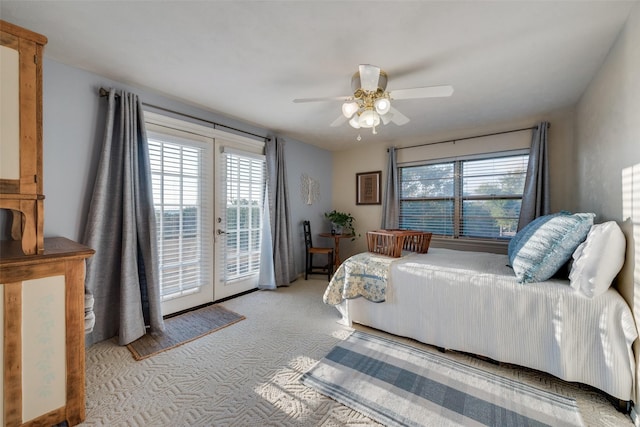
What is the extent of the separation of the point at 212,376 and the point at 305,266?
106 inches

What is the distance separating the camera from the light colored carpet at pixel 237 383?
57.4 inches

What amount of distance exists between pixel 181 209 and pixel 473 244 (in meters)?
3.86

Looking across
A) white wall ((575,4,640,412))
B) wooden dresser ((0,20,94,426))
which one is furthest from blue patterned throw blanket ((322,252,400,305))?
wooden dresser ((0,20,94,426))

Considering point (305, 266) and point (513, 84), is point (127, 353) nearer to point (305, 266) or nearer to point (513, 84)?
point (305, 266)

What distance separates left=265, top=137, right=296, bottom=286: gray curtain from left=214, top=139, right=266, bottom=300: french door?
0.14 m

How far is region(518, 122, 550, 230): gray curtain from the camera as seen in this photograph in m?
3.06

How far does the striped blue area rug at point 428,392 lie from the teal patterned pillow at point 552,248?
74 cm

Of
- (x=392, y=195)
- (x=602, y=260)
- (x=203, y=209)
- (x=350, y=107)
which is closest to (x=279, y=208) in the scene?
(x=203, y=209)

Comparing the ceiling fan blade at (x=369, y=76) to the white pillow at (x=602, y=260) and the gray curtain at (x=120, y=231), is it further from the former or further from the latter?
the gray curtain at (x=120, y=231)

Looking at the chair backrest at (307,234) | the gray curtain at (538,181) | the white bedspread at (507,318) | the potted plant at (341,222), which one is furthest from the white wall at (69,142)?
the gray curtain at (538,181)

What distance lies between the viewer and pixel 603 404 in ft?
5.05

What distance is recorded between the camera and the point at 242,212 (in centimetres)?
344

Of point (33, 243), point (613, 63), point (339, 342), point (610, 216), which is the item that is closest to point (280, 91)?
point (33, 243)

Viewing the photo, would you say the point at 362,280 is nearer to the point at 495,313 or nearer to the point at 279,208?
the point at 495,313
